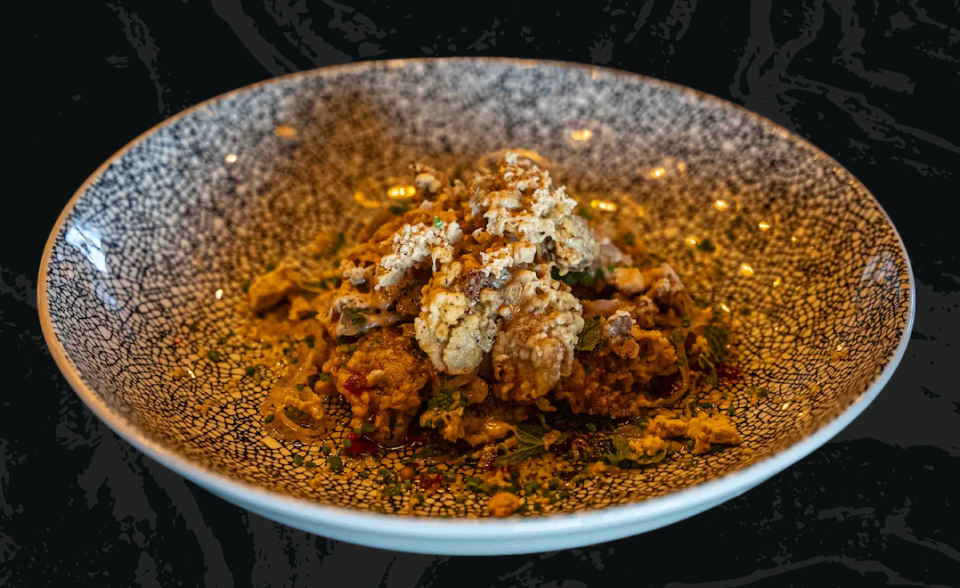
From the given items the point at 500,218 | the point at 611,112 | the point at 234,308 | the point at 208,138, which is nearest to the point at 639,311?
the point at 500,218

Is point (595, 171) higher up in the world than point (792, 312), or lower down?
higher up

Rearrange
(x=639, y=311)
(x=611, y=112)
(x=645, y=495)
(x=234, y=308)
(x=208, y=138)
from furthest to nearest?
(x=611, y=112), (x=208, y=138), (x=234, y=308), (x=639, y=311), (x=645, y=495)

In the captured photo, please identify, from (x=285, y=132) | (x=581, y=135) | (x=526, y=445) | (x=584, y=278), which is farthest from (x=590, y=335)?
(x=285, y=132)

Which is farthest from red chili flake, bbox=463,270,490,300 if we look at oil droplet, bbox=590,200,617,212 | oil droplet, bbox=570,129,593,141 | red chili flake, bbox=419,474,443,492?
oil droplet, bbox=570,129,593,141

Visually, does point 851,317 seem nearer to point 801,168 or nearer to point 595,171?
point 801,168

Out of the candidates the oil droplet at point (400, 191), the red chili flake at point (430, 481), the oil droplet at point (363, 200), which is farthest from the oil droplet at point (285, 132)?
the red chili flake at point (430, 481)

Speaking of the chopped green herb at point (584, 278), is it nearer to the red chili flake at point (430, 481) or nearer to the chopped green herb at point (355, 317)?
the chopped green herb at point (355, 317)
